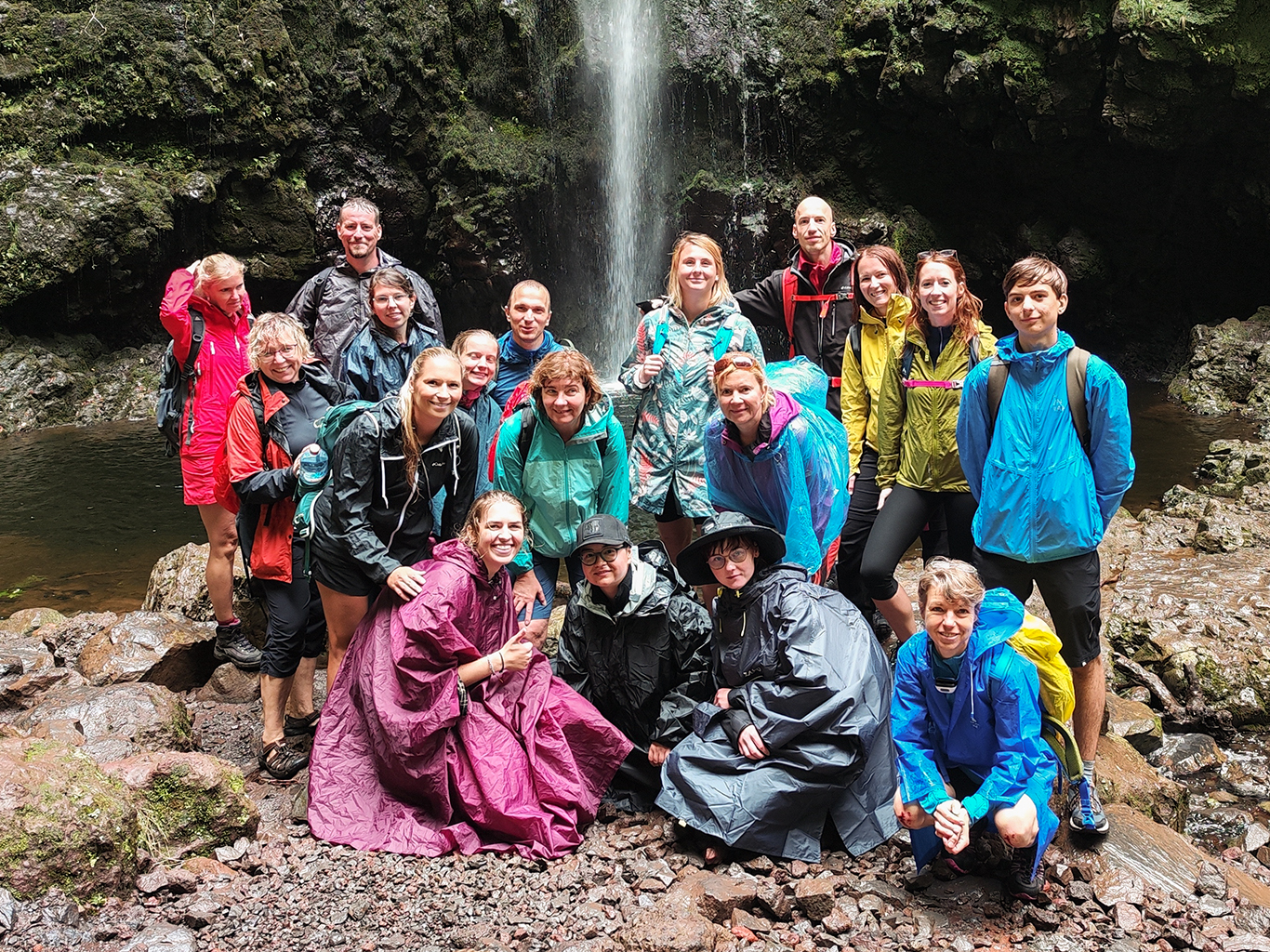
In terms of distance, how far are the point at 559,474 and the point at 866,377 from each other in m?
1.77

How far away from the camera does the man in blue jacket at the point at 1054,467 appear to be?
3668 mm

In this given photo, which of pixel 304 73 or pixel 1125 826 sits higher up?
pixel 304 73

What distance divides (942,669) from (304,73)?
694 inches

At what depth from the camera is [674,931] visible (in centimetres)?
311

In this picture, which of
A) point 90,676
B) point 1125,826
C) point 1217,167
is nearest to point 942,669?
point 1125,826

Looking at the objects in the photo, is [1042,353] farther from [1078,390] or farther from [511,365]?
[511,365]

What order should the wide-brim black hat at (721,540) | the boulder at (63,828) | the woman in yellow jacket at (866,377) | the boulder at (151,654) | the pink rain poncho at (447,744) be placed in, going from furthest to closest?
the boulder at (151,654)
the woman in yellow jacket at (866,377)
the wide-brim black hat at (721,540)
the pink rain poncho at (447,744)
the boulder at (63,828)

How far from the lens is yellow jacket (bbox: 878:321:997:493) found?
172 inches

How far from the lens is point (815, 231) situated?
5148 millimetres

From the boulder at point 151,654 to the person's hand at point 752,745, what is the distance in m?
3.55

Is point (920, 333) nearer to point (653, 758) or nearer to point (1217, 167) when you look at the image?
point (653, 758)

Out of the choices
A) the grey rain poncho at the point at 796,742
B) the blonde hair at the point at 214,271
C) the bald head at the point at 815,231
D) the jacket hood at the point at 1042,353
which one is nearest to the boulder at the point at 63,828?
the grey rain poncho at the point at 796,742

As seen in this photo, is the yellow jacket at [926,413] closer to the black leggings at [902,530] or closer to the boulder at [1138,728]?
the black leggings at [902,530]

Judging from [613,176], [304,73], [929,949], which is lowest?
[929,949]
